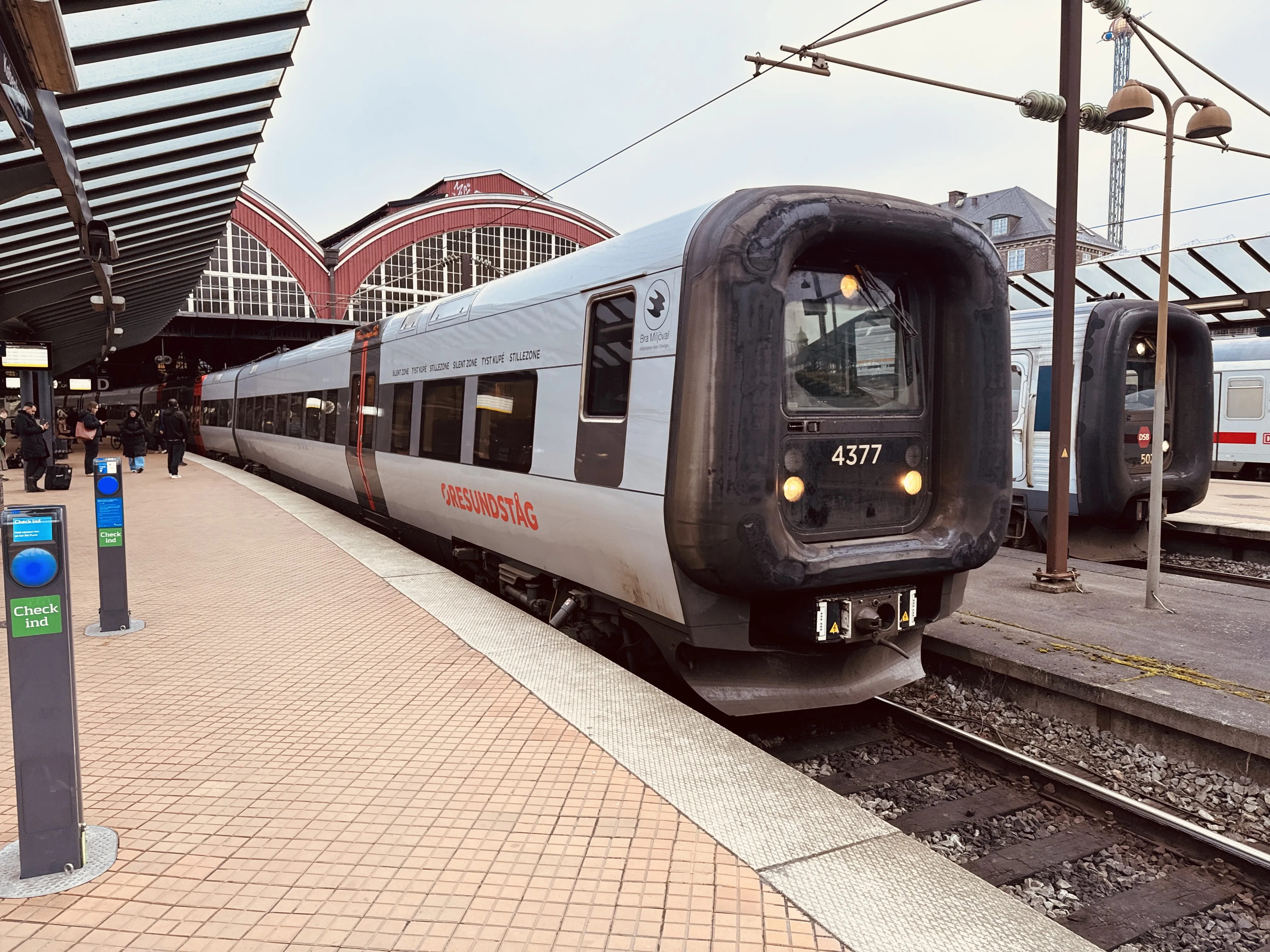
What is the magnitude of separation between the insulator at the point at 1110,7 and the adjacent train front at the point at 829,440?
12.2ft

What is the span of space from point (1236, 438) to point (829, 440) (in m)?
17.7

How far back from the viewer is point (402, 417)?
877 cm

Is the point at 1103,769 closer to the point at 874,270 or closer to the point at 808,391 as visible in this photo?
the point at 808,391

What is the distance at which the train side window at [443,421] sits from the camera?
23.8 feet

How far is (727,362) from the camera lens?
4.27 m

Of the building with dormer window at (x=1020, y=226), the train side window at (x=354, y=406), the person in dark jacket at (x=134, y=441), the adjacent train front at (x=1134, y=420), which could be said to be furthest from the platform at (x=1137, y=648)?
the building with dormer window at (x=1020, y=226)

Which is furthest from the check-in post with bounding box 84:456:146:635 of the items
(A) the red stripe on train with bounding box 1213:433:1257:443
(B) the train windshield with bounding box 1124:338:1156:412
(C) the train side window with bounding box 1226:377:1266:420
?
(C) the train side window with bounding box 1226:377:1266:420

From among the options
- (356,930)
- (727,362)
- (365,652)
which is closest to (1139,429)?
(727,362)

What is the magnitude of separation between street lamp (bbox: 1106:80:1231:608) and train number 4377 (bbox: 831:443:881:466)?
2.96 metres

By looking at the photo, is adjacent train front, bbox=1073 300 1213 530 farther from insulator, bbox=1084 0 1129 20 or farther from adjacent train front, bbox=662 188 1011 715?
adjacent train front, bbox=662 188 1011 715

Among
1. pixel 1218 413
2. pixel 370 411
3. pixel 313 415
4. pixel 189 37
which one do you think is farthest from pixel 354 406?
pixel 1218 413

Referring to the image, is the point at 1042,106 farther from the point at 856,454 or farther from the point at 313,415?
the point at 313,415

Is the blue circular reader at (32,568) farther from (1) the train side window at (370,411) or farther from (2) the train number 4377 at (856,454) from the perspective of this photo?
(1) the train side window at (370,411)

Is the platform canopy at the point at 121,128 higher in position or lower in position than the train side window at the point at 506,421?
higher
